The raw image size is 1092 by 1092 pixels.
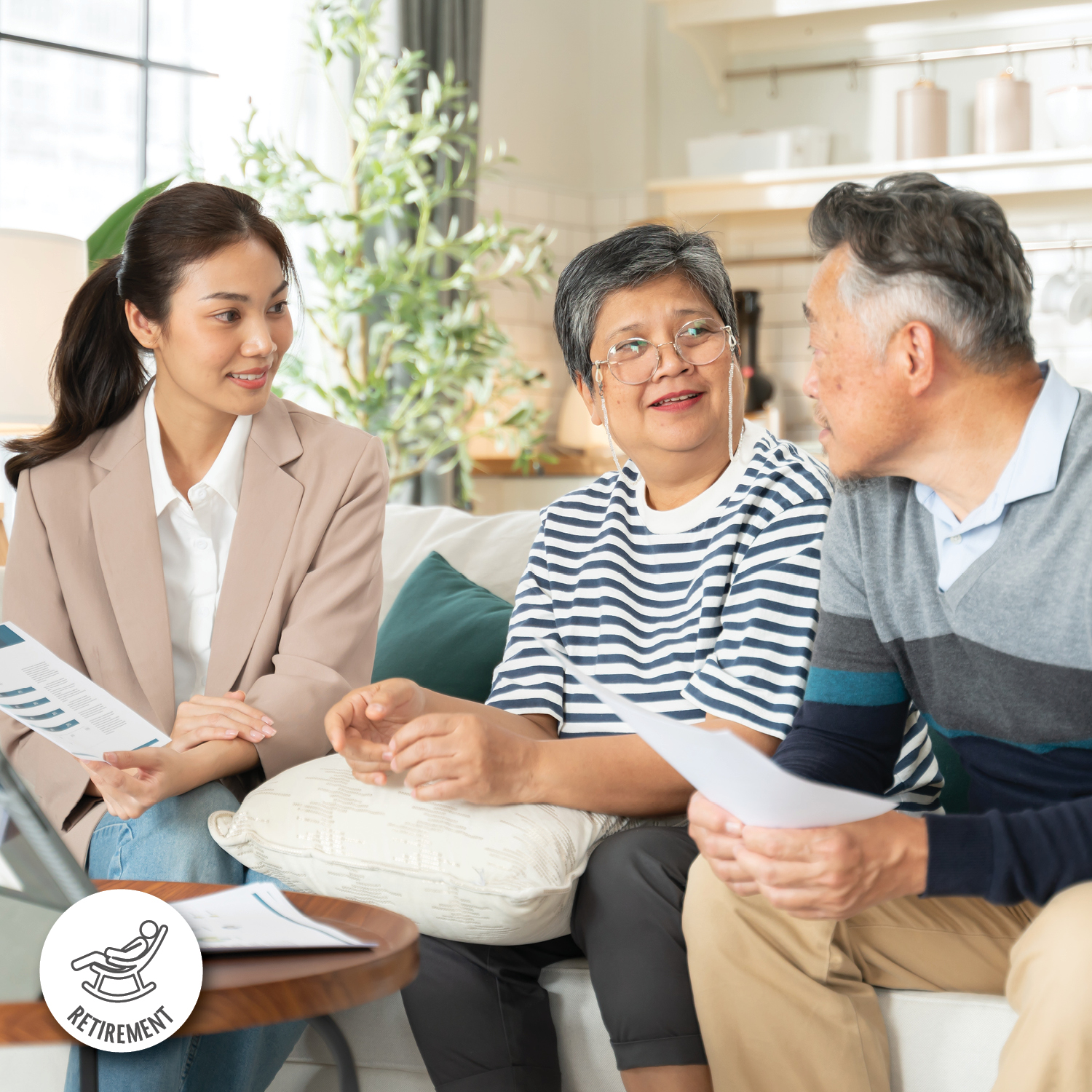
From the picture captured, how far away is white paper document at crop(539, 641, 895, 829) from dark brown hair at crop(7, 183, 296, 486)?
1016 millimetres

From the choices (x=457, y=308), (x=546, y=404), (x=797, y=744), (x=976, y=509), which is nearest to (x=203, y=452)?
(x=797, y=744)

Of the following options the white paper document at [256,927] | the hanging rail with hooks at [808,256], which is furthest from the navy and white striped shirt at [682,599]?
the hanging rail with hooks at [808,256]

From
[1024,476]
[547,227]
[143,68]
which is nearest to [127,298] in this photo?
[1024,476]

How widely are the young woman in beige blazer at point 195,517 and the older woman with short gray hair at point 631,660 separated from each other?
0.23 m

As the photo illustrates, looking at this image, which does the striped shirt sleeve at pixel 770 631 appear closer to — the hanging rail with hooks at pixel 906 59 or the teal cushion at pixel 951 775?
the teal cushion at pixel 951 775

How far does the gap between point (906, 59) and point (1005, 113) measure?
47 cm

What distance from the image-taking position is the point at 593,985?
1.29 m

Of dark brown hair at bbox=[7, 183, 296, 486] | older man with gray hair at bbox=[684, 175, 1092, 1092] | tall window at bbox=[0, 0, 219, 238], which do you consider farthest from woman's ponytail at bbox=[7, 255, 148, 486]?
tall window at bbox=[0, 0, 219, 238]

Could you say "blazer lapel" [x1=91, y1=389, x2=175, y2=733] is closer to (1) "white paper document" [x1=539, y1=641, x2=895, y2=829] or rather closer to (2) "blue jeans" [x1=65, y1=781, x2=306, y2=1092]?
(2) "blue jeans" [x1=65, y1=781, x2=306, y2=1092]

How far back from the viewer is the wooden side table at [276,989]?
0.91 meters

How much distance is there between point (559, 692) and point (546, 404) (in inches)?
124

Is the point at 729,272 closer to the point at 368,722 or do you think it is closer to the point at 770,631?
the point at 770,631

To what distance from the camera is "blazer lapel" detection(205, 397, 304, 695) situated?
1616 millimetres

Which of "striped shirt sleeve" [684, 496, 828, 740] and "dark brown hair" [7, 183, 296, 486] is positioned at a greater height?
"dark brown hair" [7, 183, 296, 486]
